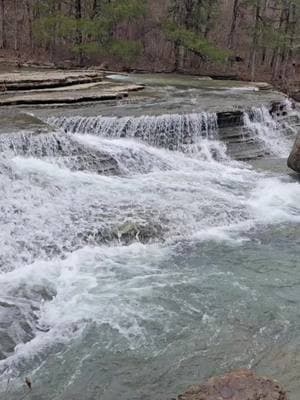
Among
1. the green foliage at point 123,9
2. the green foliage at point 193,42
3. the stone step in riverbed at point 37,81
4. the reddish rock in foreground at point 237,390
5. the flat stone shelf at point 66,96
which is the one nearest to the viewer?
the reddish rock in foreground at point 237,390

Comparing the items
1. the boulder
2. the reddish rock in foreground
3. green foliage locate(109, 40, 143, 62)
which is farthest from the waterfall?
green foliage locate(109, 40, 143, 62)

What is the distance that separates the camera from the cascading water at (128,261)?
16.0ft

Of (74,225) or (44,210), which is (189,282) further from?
(44,210)

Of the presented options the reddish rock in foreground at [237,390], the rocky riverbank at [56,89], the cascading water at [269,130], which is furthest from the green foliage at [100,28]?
the reddish rock in foreground at [237,390]

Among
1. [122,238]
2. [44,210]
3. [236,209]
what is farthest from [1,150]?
[236,209]

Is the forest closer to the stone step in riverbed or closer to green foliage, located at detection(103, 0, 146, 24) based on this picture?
green foliage, located at detection(103, 0, 146, 24)

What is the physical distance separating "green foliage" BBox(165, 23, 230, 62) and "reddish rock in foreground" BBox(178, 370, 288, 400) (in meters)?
21.6

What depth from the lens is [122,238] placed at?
7.56m

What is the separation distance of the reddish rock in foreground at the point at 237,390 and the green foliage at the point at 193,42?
2158 centimetres

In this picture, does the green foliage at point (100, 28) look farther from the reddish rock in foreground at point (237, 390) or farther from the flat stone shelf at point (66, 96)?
the reddish rock in foreground at point (237, 390)

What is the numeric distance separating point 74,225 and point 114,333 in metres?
2.68

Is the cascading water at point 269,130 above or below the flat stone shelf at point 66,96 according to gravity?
below

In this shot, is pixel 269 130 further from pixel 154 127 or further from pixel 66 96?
pixel 66 96

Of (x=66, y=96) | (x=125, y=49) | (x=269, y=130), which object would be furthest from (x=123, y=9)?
(x=269, y=130)
